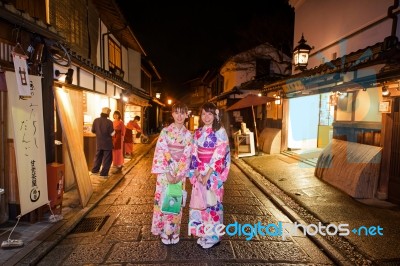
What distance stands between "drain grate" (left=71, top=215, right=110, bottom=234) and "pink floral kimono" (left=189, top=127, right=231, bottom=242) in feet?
7.26

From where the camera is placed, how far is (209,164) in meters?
4.89

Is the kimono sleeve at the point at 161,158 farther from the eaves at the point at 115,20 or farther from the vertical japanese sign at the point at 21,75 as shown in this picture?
the eaves at the point at 115,20

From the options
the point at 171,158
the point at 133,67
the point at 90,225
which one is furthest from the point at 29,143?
the point at 133,67

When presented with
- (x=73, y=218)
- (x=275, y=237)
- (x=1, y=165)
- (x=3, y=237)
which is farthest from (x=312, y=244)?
(x=1, y=165)

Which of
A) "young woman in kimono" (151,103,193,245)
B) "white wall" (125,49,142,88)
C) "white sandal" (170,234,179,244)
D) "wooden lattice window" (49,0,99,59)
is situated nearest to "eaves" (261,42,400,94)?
"young woman in kimono" (151,103,193,245)

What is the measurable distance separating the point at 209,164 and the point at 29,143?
11.0 ft

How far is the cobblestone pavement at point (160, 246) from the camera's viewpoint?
4582mm

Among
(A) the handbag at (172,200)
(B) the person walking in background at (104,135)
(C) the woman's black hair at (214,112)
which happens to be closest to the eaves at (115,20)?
(B) the person walking in background at (104,135)

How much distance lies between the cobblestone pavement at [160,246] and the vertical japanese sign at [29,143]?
3.28 ft

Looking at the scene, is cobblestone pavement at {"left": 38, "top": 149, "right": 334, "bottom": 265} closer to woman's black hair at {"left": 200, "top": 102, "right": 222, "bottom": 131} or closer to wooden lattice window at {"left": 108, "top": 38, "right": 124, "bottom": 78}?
woman's black hair at {"left": 200, "top": 102, "right": 222, "bottom": 131}

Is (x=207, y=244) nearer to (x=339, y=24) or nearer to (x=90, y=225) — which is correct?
(x=90, y=225)

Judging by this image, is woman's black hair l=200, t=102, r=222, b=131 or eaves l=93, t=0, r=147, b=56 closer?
woman's black hair l=200, t=102, r=222, b=131

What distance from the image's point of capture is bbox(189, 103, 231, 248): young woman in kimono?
16.0ft

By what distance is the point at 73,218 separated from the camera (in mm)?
6238
